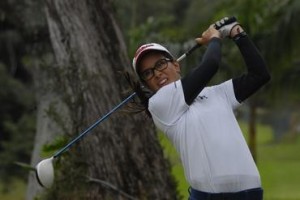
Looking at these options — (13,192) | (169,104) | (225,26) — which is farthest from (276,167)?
(169,104)

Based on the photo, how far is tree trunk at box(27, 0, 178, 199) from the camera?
7.76 m

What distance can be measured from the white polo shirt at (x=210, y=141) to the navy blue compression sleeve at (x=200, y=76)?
4 centimetres

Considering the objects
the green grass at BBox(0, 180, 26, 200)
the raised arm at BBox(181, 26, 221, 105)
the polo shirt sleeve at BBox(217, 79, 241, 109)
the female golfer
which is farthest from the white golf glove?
the green grass at BBox(0, 180, 26, 200)

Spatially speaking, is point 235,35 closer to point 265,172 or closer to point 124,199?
point 124,199

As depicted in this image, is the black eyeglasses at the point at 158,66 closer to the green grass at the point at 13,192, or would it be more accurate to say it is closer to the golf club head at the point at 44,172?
the golf club head at the point at 44,172

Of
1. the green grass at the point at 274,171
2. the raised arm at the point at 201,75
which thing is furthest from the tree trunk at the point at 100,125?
the raised arm at the point at 201,75

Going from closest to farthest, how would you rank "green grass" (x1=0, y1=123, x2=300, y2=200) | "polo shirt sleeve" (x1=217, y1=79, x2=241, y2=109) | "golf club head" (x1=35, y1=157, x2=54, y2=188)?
1. "polo shirt sleeve" (x1=217, y1=79, x2=241, y2=109)
2. "golf club head" (x1=35, y1=157, x2=54, y2=188)
3. "green grass" (x1=0, y1=123, x2=300, y2=200)

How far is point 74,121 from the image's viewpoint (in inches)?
306

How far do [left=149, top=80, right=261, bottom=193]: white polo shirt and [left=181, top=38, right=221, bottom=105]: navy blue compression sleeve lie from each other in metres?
0.04

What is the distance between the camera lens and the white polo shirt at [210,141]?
4145mm

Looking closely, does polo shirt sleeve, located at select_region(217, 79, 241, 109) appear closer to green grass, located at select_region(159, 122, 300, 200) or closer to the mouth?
the mouth

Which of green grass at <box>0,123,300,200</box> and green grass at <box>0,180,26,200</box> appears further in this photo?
green grass at <box>0,180,26,200</box>

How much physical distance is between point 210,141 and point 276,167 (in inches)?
1190

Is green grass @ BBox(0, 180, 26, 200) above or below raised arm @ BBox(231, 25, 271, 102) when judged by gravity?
above
